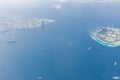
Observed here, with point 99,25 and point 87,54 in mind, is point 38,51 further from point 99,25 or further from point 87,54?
point 99,25

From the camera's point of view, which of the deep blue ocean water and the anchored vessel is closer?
the deep blue ocean water

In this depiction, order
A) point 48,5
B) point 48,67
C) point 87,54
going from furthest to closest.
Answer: point 48,5
point 87,54
point 48,67

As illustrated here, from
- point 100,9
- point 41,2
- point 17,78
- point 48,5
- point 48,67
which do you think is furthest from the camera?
point 41,2

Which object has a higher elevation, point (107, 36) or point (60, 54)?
point (60, 54)

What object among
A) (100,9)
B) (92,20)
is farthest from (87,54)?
(100,9)

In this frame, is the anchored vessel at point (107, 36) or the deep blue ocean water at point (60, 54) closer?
the deep blue ocean water at point (60, 54)

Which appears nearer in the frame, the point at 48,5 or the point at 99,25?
the point at 99,25
